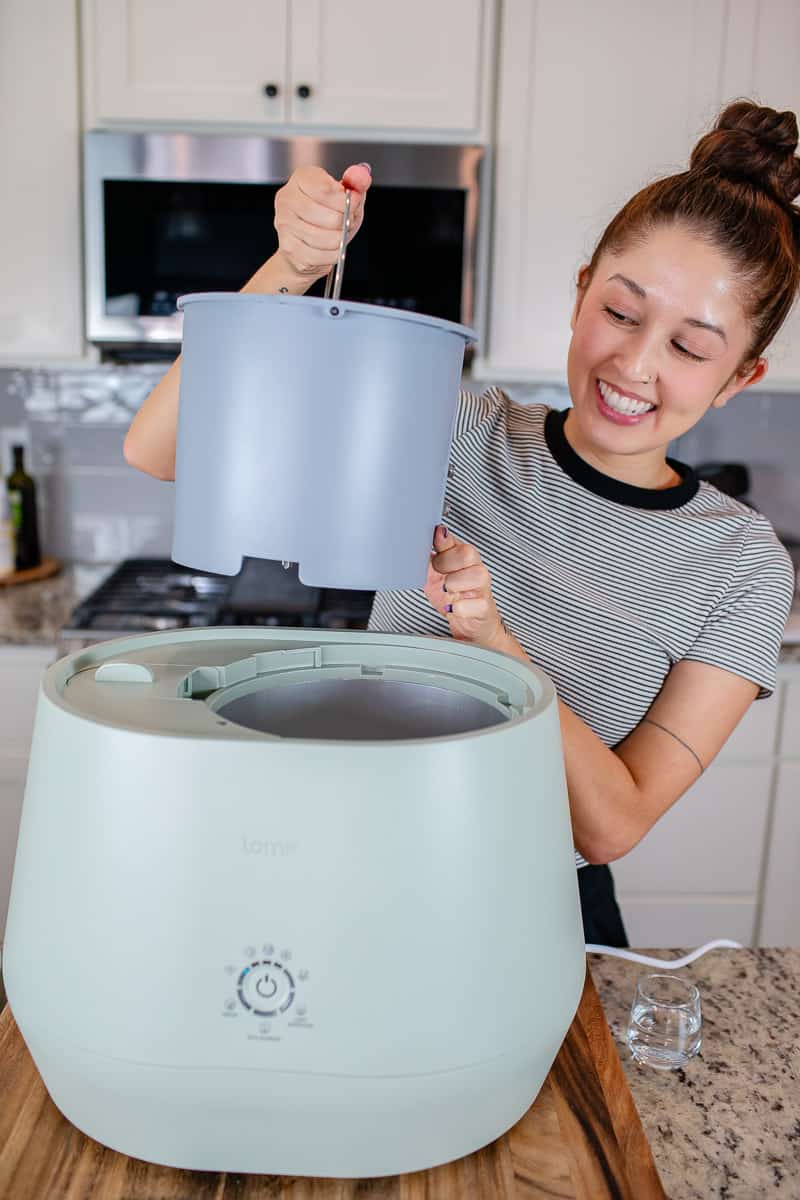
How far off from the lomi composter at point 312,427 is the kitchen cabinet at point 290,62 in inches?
63.2

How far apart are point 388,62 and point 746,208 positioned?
3.96 feet

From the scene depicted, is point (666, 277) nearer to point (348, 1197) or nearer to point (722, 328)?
point (722, 328)

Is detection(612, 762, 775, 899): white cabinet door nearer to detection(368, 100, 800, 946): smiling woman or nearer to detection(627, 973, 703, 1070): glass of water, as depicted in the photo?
detection(368, 100, 800, 946): smiling woman

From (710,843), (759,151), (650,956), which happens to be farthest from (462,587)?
(710,843)

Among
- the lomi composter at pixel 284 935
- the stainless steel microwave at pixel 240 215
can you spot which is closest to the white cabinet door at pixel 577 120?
the stainless steel microwave at pixel 240 215

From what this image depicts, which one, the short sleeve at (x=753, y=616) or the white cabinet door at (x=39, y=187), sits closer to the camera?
the short sleeve at (x=753, y=616)

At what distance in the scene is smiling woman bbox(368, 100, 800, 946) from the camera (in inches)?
38.9

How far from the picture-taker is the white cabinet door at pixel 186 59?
1.96 metres

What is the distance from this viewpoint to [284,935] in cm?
47

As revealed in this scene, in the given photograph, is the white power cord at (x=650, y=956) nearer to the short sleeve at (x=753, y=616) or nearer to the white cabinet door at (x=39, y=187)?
the short sleeve at (x=753, y=616)

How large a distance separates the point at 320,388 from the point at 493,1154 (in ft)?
1.28

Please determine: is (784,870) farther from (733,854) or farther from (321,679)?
(321,679)

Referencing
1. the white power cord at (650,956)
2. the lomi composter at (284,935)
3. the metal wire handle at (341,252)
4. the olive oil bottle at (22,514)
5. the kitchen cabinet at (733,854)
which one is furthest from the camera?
the olive oil bottle at (22,514)

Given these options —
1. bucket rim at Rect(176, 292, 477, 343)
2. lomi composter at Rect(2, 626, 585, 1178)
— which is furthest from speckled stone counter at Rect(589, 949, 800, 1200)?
bucket rim at Rect(176, 292, 477, 343)
